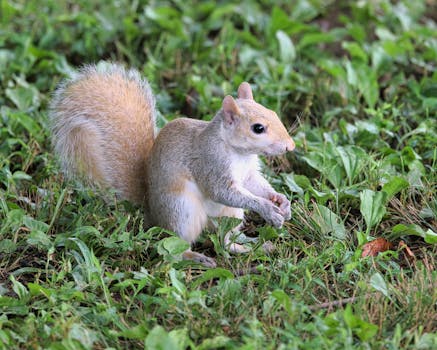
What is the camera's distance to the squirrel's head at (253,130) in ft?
8.81

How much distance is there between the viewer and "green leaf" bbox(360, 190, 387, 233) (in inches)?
114

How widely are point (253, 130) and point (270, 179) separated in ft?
1.95

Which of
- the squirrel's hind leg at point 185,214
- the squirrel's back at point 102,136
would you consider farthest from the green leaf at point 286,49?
the squirrel's hind leg at point 185,214

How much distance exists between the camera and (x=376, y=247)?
2803mm

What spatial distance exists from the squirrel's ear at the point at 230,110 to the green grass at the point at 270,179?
37 centimetres

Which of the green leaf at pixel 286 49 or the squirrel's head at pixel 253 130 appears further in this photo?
the green leaf at pixel 286 49

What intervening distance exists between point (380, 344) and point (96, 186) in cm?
126

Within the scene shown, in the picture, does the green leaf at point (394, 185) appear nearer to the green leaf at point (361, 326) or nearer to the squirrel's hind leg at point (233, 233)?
the squirrel's hind leg at point (233, 233)

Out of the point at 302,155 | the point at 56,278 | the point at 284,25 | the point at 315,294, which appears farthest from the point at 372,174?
the point at 284,25

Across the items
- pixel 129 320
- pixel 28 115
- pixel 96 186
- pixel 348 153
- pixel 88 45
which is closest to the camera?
pixel 129 320

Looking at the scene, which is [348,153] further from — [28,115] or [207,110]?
[28,115]

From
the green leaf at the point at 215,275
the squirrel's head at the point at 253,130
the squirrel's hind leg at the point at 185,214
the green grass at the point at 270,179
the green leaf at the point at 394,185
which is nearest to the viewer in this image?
the green grass at the point at 270,179

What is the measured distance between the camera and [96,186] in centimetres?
300

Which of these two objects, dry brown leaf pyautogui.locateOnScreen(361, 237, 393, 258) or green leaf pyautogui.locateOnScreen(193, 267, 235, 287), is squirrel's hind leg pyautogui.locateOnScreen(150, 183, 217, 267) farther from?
dry brown leaf pyautogui.locateOnScreen(361, 237, 393, 258)
